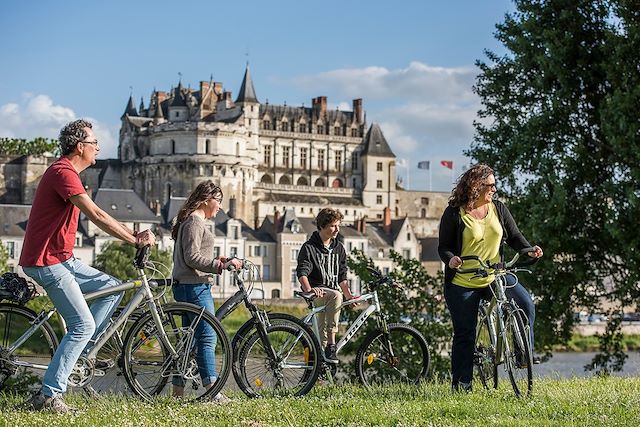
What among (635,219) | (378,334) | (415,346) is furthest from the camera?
(635,219)

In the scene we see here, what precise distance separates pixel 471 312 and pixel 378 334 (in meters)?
0.98

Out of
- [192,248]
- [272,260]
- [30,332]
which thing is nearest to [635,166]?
[192,248]

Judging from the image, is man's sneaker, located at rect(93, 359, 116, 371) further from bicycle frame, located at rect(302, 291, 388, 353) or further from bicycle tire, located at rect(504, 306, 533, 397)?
bicycle tire, located at rect(504, 306, 533, 397)

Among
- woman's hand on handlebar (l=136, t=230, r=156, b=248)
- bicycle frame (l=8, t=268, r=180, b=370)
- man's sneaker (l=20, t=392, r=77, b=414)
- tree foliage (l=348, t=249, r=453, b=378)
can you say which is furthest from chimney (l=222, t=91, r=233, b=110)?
man's sneaker (l=20, t=392, r=77, b=414)

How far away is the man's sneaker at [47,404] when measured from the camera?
6.07 metres

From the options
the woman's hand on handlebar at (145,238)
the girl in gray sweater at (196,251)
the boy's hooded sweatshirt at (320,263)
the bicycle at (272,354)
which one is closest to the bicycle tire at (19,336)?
the woman's hand on handlebar at (145,238)

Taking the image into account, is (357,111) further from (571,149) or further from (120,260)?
(571,149)

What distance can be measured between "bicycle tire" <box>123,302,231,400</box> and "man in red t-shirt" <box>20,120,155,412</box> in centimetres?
42

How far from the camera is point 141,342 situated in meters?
6.68

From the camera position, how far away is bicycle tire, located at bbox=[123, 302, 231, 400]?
6645 mm

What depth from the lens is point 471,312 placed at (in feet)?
23.9

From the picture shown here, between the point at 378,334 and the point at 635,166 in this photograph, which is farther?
the point at 635,166

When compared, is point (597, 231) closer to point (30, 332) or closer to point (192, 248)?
point (192, 248)

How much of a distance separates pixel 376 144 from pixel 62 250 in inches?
4406
